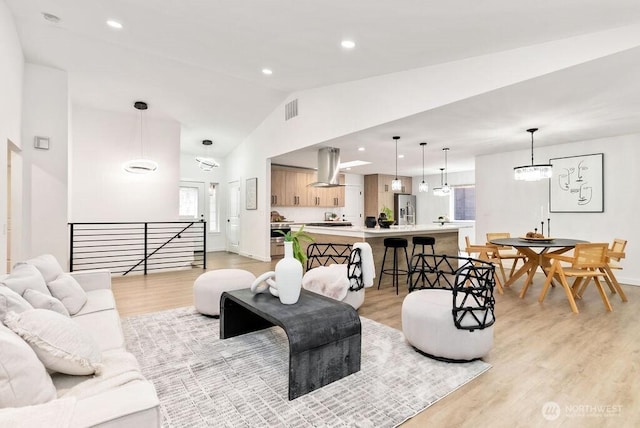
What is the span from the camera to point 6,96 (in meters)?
3.54

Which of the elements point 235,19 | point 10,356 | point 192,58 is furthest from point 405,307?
point 192,58

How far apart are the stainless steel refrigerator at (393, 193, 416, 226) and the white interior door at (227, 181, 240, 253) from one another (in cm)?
510

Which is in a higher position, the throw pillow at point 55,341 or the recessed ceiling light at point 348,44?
the recessed ceiling light at point 348,44

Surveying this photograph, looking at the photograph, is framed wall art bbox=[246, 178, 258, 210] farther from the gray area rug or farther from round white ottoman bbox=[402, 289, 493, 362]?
round white ottoman bbox=[402, 289, 493, 362]

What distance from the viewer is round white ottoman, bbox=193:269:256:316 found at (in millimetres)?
3402

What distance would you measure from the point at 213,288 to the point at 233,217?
5890mm

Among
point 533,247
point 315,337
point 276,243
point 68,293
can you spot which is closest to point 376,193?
point 276,243

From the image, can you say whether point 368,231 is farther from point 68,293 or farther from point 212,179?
point 212,179

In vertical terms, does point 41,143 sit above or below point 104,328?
above

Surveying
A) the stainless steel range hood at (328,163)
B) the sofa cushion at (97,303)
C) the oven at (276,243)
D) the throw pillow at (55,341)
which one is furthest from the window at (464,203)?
the throw pillow at (55,341)

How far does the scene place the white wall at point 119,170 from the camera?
6043mm

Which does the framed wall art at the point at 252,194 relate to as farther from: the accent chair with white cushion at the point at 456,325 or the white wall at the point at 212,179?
the accent chair with white cushion at the point at 456,325

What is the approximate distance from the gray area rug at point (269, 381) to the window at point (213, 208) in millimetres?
6634

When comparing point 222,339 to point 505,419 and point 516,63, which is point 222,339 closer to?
point 505,419
